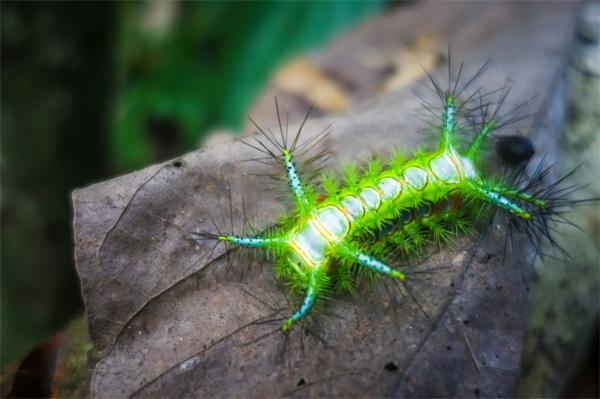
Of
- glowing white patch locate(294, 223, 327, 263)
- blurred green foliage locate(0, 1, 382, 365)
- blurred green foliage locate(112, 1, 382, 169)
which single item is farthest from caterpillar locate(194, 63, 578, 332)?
blurred green foliage locate(112, 1, 382, 169)

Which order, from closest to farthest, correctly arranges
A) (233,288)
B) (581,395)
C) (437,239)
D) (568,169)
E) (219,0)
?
1. (233,288)
2. (437,239)
3. (568,169)
4. (581,395)
5. (219,0)

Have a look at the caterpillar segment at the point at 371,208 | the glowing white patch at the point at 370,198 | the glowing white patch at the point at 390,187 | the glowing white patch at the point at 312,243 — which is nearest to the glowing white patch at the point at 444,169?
the caterpillar segment at the point at 371,208

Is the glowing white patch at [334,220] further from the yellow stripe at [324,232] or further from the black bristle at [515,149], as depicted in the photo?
the black bristle at [515,149]

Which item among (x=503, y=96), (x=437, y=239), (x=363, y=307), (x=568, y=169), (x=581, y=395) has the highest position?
(x=503, y=96)

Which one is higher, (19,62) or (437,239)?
(437,239)

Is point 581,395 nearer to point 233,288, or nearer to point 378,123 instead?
point 378,123

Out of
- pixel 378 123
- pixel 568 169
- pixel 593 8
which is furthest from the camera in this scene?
pixel 593 8

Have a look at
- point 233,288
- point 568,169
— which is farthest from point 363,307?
point 568,169

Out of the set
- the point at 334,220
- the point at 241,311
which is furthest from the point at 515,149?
the point at 241,311

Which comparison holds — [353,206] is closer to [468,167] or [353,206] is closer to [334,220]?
[334,220]
